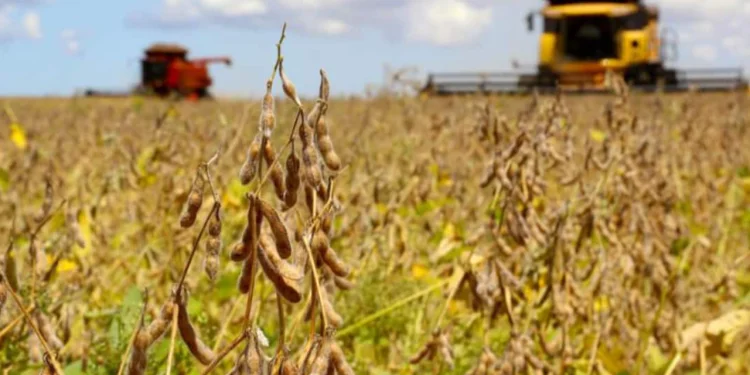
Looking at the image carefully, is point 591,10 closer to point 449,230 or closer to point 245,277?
point 449,230

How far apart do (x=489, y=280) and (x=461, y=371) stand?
0.41 metres

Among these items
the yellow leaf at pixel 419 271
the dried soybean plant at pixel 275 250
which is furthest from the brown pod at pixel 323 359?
the yellow leaf at pixel 419 271

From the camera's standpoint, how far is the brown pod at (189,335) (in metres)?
1.15

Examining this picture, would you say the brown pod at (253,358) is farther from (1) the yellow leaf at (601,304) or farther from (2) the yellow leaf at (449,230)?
(2) the yellow leaf at (449,230)

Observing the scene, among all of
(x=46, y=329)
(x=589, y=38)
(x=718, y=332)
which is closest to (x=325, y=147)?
(x=46, y=329)

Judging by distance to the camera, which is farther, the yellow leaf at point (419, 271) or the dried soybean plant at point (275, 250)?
the yellow leaf at point (419, 271)

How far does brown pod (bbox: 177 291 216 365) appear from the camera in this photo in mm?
1152

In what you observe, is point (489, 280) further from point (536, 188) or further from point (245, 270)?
point (245, 270)

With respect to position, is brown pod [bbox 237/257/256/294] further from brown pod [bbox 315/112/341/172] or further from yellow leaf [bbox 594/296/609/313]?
yellow leaf [bbox 594/296/609/313]

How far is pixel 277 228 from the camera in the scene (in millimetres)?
1078

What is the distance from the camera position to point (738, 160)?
20.5 ft

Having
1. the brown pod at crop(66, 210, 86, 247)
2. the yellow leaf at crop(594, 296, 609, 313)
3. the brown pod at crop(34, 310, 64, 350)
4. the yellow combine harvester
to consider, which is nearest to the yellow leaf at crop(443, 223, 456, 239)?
the yellow leaf at crop(594, 296, 609, 313)

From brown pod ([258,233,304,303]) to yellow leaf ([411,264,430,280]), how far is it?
213cm

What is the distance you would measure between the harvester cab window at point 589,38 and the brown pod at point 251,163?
986 inches
